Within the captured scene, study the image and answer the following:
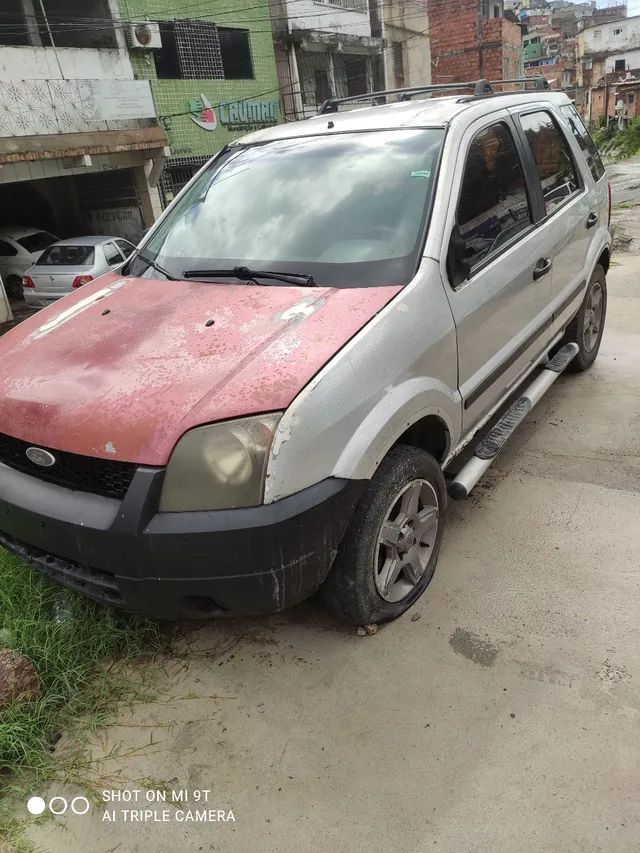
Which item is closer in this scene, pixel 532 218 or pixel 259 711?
pixel 259 711

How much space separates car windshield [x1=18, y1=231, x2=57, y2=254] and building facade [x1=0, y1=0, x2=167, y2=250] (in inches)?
48.9

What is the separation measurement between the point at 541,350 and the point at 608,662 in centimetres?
190

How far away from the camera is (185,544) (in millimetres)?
1876

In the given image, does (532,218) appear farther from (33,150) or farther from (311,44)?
(311,44)

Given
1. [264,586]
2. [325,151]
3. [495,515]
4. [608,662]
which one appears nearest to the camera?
[264,586]

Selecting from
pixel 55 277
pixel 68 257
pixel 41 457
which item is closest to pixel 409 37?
pixel 68 257

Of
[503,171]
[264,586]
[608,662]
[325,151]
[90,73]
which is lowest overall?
[608,662]

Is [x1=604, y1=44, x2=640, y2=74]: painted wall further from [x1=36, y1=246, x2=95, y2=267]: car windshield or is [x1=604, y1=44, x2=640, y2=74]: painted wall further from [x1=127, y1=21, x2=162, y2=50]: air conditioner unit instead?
[x1=36, y1=246, x2=95, y2=267]: car windshield

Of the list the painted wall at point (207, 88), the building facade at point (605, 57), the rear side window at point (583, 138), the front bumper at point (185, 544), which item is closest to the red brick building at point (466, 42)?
the painted wall at point (207, 88)

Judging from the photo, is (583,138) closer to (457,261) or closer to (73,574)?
(457,261)

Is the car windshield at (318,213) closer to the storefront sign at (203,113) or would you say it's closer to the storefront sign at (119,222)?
the storefront sign at (119,222)

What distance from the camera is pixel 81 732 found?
7.18ft

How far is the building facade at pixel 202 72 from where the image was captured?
16.2 m

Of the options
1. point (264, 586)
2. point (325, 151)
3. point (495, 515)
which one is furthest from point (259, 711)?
point (325, 151)
